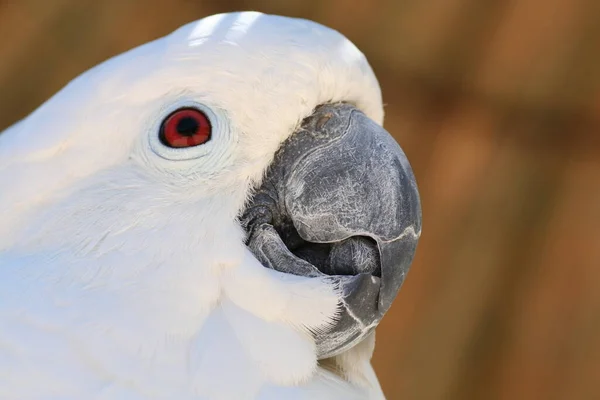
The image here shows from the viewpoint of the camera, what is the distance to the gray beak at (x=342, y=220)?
1653mm

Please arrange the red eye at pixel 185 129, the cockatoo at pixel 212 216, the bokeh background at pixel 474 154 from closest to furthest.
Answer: the cockatoo at pixel 212 216
the red eye at pixel 185 129
the bokeh background at pixel 474 154

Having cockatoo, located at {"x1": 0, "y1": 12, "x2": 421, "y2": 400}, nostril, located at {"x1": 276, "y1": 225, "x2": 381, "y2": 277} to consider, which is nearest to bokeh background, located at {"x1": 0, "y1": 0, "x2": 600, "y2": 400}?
cockatoo, located at {"x1": 0, "y1": 12, "x2": 421, "y2": 400}

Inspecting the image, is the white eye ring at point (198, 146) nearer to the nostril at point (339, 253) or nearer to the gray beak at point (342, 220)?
the gray beak at point (342, 220)

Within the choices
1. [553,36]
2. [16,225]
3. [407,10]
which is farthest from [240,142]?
[553,36]

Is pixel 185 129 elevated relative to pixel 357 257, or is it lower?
elevated

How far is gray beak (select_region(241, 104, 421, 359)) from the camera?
1.65 m

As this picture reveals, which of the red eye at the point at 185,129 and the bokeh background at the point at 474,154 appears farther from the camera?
the bokeh background at the point at 474,154

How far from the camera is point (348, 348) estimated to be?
174cm

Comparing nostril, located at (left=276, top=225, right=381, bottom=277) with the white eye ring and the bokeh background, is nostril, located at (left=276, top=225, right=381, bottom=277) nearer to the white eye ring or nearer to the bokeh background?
the white eye ring

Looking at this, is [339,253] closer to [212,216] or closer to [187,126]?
[212,216]

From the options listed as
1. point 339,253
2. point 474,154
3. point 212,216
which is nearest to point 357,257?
point 339,253

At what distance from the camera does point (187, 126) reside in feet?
5.58

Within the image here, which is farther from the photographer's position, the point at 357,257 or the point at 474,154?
the point at 474,154

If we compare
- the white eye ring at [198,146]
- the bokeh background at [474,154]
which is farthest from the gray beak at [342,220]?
the bokeh background at [474,154]
